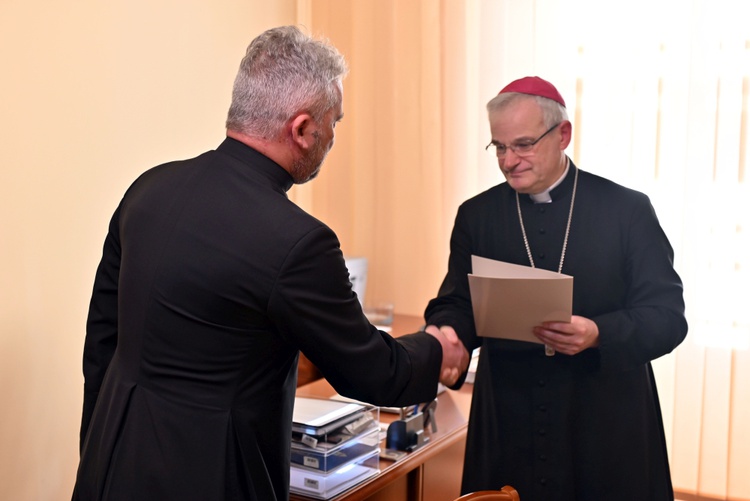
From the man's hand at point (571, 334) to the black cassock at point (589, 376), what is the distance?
0.04 m

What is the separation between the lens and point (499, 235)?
232 centimetres

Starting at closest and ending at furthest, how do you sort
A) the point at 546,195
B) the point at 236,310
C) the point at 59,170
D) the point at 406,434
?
the point at 236,310 < the point at 546,195 < the point at 406,434 < the point at 59,170

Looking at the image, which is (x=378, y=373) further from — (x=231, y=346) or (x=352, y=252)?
(x=352, y=252)

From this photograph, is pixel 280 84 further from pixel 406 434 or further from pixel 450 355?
pixel 406 434

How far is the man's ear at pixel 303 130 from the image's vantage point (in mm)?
1675

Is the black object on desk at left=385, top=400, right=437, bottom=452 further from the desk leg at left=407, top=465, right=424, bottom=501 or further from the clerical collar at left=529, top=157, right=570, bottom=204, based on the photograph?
the clerical collar at left=529, top=157, right=570, bottom=204

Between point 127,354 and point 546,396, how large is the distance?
1.09 meters

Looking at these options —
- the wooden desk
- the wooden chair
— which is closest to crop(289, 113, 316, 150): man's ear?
the wooden chair

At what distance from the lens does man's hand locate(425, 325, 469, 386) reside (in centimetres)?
204

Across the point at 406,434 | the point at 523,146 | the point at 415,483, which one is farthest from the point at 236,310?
the point at 415,483

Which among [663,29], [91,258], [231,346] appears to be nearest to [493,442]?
[231,346]

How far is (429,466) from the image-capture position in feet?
8.75

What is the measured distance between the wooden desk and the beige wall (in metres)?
0.92

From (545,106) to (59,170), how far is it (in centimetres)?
172
